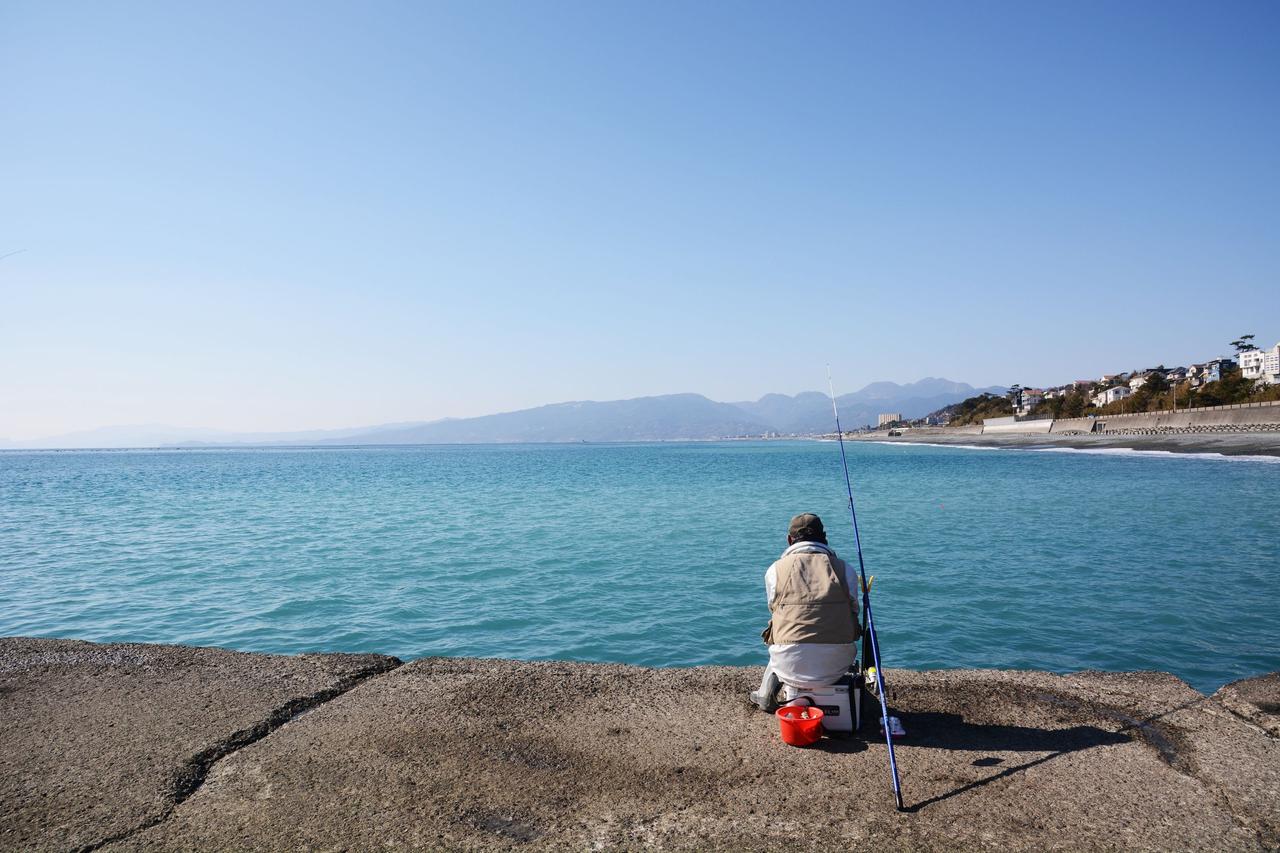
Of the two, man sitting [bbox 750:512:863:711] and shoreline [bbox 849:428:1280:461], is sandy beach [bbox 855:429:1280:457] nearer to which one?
shoreline [bbox 849:428:1280:461]

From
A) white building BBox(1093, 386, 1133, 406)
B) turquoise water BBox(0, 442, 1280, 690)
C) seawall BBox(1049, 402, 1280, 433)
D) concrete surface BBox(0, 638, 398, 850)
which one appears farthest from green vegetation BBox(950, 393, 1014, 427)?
concrete surface BBox(0, 638, 398, 850)

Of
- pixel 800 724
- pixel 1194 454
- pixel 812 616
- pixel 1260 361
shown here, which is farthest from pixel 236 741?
pixel 1260 361

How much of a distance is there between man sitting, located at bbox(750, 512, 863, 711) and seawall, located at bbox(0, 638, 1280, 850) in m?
0.48

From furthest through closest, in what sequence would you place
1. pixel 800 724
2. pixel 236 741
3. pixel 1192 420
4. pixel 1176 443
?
pixel 1192 420, pixel 1176 443, pixel 236 741, pixel 800 724

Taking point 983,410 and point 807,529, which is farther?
point 983,410

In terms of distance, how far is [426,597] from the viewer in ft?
43.4

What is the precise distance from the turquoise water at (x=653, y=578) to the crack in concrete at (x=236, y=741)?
3904mm

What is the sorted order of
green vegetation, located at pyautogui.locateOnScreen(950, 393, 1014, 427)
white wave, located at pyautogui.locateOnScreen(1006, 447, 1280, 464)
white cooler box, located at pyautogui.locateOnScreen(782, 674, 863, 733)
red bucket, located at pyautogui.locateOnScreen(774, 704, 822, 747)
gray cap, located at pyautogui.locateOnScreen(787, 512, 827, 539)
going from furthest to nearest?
green vegetation, located at pyautogui.locateOnScreen(950, 393, 1014, 427), white wave, located at pyautogui.locateOnScreen(1006, 447, 1280, 464), gray cap, located at pyautogui.locateOnScreen(787, 512, 827, 539), white cooler box, located at pyautogui.locateOnScreen(782, 674, 863, 733), red bucket, located at pyautogui.locateOnScreen(774, 704, 822, 747)

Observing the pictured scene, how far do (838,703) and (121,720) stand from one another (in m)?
5.13

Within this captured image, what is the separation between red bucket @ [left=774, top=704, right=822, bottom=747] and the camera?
4621 millimetres


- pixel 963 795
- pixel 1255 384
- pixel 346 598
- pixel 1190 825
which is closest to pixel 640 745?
pixel 963 795

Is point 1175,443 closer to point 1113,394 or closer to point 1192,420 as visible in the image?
point 1192,420

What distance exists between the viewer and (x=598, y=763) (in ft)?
14.7

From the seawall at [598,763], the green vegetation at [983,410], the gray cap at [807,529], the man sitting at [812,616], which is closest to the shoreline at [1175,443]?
the seawall at [598,763]
